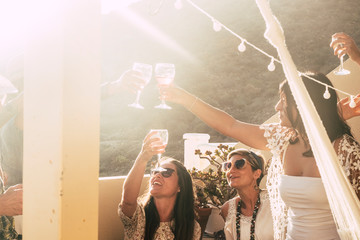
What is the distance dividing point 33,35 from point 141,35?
22.6 m

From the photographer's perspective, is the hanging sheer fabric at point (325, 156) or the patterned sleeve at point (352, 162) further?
the patterned sleeve at point (352, 162)

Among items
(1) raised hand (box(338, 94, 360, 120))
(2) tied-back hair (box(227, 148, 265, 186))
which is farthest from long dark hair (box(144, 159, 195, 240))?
(1) raised hand (box(338, 94, 360, 120))

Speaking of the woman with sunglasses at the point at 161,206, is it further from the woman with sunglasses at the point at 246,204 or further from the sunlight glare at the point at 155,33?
the sunlight glare at the point at 155,33

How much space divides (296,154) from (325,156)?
1.16 meters

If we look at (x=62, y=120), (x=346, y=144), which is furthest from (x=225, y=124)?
(x=62, y=120)

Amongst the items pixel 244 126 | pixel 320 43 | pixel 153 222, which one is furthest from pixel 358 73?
pixel 320 43

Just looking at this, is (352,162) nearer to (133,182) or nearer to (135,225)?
(133,182)

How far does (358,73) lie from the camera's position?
4.08m

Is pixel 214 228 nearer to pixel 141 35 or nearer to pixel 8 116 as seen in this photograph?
pixel 8 116

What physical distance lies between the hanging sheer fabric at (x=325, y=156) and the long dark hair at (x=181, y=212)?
1830 mm

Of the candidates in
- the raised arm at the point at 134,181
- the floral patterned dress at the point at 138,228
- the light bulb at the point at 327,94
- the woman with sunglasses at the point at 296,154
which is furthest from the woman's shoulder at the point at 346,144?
the floral patterned dress at the point at 138,228

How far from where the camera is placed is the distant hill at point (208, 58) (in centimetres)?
1758

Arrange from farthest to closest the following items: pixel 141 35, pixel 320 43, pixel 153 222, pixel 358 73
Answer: pixel 141 35 → pixel 320 43 → pixel 358 73 → pixel 153 222

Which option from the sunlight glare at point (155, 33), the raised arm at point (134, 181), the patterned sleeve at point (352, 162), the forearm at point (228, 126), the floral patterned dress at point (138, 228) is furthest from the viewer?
the sunlight glare at point (155, 33)
